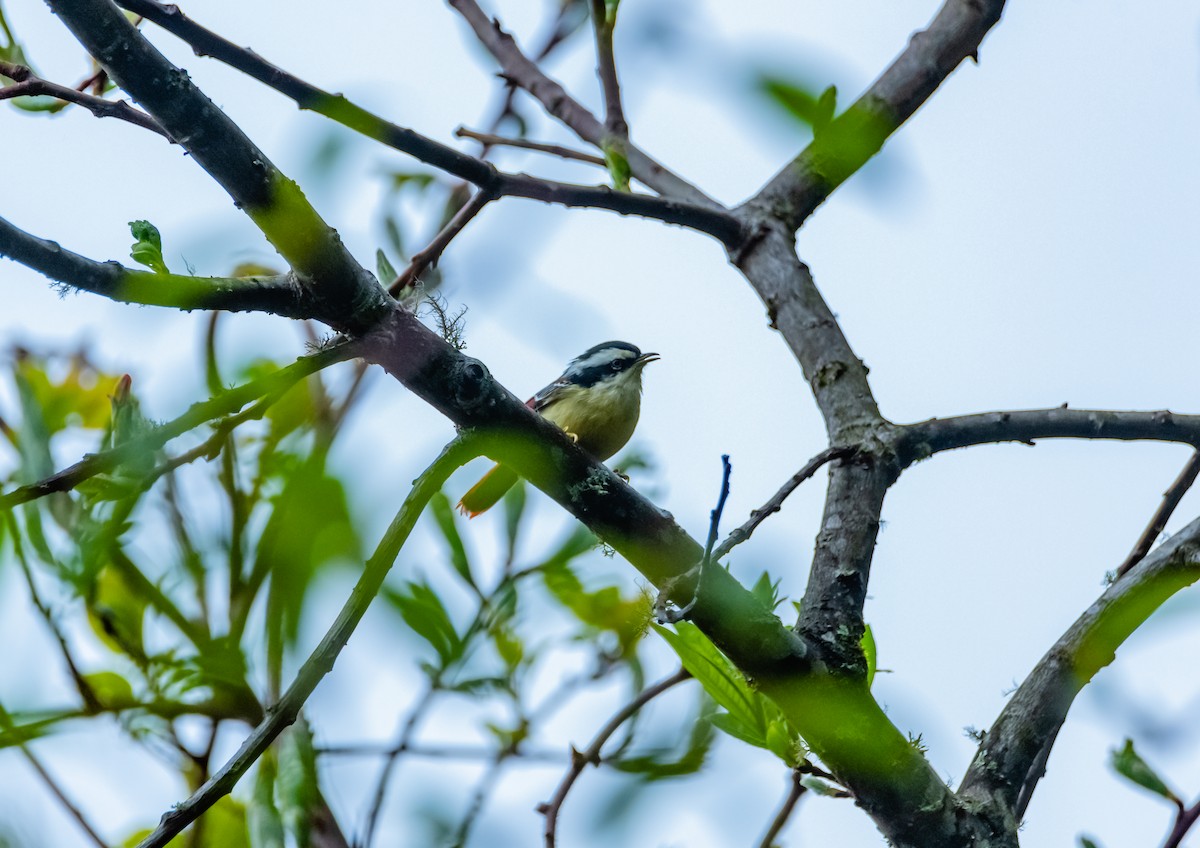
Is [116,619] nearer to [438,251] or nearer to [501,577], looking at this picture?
[501,577]

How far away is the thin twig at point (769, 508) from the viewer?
170 centimetres

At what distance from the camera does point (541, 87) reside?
3.34m

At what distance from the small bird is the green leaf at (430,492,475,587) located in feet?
7.12

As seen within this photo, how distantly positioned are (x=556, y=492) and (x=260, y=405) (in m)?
0.53

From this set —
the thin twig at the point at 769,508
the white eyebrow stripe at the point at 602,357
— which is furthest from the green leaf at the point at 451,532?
the white eyebrow stripe at the point at 602,357

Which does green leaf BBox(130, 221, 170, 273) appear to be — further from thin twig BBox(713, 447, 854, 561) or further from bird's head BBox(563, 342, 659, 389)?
bird's head BBox(563, 342, 659, 389)

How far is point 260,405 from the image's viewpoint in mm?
1463

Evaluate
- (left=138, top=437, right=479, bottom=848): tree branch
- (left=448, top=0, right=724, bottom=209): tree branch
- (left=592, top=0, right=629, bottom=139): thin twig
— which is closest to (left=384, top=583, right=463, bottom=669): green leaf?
(left=138, top=437, right=479, bottom=848): tree branch

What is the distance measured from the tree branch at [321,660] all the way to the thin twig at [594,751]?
475 millimetres

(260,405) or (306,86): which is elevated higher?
(306,86)

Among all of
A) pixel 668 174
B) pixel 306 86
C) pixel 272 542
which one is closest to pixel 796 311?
pixel 668 174

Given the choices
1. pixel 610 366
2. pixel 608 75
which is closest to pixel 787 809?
pixel 608 75

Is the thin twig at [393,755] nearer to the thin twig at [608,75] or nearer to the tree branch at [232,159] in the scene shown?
the tree branch at [232,159]

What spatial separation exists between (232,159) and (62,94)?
0.49 metres
